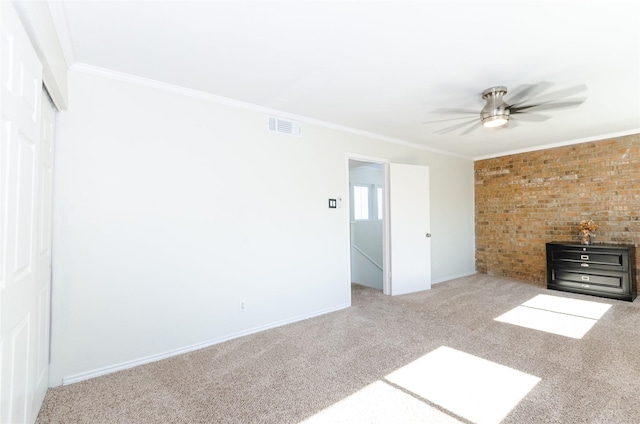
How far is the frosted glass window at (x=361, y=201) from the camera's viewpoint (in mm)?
6955

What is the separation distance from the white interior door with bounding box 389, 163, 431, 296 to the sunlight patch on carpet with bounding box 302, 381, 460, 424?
2571 millimetres

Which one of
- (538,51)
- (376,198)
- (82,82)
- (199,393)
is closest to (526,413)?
(199,393)

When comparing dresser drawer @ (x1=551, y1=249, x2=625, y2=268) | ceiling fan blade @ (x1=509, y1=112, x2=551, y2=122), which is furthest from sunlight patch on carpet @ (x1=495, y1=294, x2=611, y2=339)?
ceiling fan blade @ (x1=509, y1=112, x2=551, y2=122)

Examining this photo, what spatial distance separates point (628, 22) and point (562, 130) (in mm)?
A: 2774

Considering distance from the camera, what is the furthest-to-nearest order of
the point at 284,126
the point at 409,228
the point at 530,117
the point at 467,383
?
the point at 409,228 → the point at 530,117 → the point at 284,126 → the point at 467,383

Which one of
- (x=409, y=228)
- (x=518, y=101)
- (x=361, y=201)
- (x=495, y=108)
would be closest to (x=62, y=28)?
(x=495, y=108)

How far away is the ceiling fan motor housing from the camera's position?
9.27 feet

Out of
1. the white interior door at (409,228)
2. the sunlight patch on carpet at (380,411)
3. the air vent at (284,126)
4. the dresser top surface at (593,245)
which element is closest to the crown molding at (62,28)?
the air vent at (284,126)

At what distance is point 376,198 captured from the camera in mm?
7172

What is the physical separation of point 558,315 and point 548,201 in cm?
232

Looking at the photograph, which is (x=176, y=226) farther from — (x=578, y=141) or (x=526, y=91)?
(x=578, y=141)

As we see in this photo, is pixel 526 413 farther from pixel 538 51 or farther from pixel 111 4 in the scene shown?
pixel 111 4

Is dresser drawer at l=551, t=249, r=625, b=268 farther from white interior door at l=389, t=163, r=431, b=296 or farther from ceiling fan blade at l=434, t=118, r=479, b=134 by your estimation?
ceiling fan blade at l=434, t=118, r=479, b=134

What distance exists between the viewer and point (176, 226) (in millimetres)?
2689
